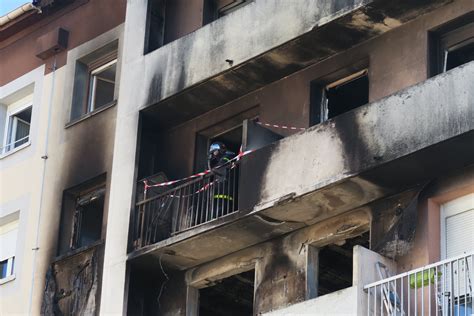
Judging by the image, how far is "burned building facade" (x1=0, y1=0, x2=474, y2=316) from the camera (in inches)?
795

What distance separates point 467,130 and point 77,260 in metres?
8.94

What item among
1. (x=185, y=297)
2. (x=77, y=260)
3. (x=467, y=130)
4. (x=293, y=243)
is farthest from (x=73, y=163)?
(x=467, y=130)

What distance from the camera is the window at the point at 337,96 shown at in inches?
907

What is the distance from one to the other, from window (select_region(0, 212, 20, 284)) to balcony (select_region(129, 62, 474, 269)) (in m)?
4.88

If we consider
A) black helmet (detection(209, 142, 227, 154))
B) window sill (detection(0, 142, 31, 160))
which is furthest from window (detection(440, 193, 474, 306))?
window sill (detection(0, 142, 31, 160))

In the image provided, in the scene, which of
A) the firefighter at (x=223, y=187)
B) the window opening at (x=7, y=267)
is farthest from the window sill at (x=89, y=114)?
the firefighter at (x=223, y=187)

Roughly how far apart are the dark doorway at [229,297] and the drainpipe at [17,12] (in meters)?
7.80

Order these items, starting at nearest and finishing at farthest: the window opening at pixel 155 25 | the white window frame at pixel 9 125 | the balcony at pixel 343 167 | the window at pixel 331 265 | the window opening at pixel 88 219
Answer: the balcony at pixel 343 167 → the window at pixel 331 265 → the window opening at pixel 155 25 → the window opening at pixel 88 219 → the white window frame at pixel 9 125

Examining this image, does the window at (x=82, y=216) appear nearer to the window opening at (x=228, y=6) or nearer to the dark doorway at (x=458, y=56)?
the window opening at (x=228, y=6)

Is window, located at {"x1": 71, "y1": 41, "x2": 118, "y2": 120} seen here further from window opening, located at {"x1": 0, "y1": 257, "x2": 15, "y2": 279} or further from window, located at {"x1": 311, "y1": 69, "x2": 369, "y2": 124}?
window, located at {"x1": 311, "y1": 69, "x2": 369, "y2": 124}

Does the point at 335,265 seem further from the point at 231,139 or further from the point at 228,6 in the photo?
the point at 228,6

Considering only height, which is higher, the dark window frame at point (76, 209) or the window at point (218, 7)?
the window at point (218, 7)

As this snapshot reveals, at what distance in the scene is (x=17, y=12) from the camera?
29.5 meters

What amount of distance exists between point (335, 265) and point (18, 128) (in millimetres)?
8866
